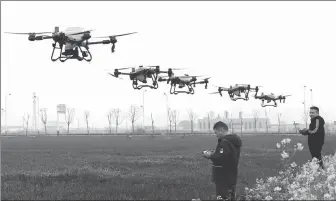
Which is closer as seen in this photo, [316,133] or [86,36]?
[316,133]

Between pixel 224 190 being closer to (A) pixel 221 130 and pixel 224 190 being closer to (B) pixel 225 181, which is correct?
(B) pixel 225 181

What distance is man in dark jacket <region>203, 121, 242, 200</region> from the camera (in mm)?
8844

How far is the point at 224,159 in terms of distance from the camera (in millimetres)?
8891

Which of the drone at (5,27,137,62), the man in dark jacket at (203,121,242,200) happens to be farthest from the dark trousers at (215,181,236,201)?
the drone at (5,27,137,62)

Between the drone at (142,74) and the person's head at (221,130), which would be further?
the drone at (142,74)

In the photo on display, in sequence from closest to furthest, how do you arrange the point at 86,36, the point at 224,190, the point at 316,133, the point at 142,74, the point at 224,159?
the point at 224,159 → the point at 224,190 → the point at 316,133 → the point at 86,36 → the point at 142,74

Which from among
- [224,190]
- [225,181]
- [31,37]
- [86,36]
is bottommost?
[224,190]

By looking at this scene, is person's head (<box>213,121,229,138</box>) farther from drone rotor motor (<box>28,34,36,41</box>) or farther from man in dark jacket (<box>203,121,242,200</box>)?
drone rotor motor (<box>28,34,36,41</box>)

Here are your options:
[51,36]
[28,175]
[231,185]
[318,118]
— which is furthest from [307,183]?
[51,36]

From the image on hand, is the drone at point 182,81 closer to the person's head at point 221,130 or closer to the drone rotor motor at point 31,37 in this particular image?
the drone rotor motor at point 31,37

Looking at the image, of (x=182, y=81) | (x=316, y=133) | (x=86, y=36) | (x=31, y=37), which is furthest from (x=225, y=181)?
(x=182, y=81)

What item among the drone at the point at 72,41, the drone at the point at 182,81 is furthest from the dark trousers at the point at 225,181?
the drone at the point at 182,81

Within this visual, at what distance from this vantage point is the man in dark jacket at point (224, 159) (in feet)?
29.0

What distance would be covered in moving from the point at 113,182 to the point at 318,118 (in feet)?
23.3
